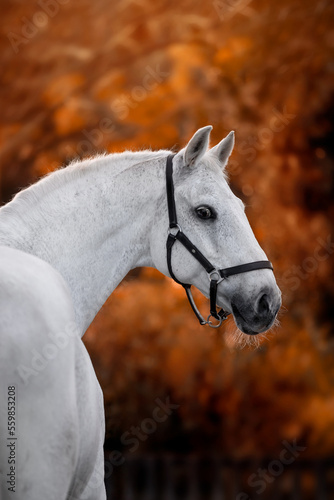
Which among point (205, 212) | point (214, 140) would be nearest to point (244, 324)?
point (205, 212)

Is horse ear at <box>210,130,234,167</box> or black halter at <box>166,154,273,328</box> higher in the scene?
horse ear at <box>210,130,234,167</box>

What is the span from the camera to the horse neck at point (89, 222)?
2.27 meters

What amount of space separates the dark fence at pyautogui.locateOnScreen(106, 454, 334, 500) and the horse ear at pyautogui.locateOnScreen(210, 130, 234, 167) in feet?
13.7

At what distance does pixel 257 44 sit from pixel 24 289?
6.67 meters

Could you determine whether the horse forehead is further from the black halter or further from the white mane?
the white mane

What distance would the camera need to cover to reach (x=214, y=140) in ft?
23.1

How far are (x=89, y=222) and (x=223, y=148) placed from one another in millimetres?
795

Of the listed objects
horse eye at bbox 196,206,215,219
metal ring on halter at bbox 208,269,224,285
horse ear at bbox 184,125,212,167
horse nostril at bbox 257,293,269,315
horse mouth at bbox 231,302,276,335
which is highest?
horse ear at bbox 184,125,212,167

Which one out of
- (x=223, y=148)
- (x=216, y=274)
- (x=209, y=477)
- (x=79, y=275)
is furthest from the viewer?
(x=209, y=477)

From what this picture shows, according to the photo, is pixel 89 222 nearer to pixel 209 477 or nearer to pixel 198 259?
pixel 198 259

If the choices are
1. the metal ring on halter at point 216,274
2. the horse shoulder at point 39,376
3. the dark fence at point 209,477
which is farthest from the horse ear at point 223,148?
the dark fence at point 209,477

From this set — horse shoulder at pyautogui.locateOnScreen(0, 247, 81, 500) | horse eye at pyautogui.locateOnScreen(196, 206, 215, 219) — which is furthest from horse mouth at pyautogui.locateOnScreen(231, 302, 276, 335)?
horse shoulder at pyautogui.locateOnScreen(0, 247, 81, 500)

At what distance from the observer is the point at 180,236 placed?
100 inches

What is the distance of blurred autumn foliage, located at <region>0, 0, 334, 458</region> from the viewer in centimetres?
700
